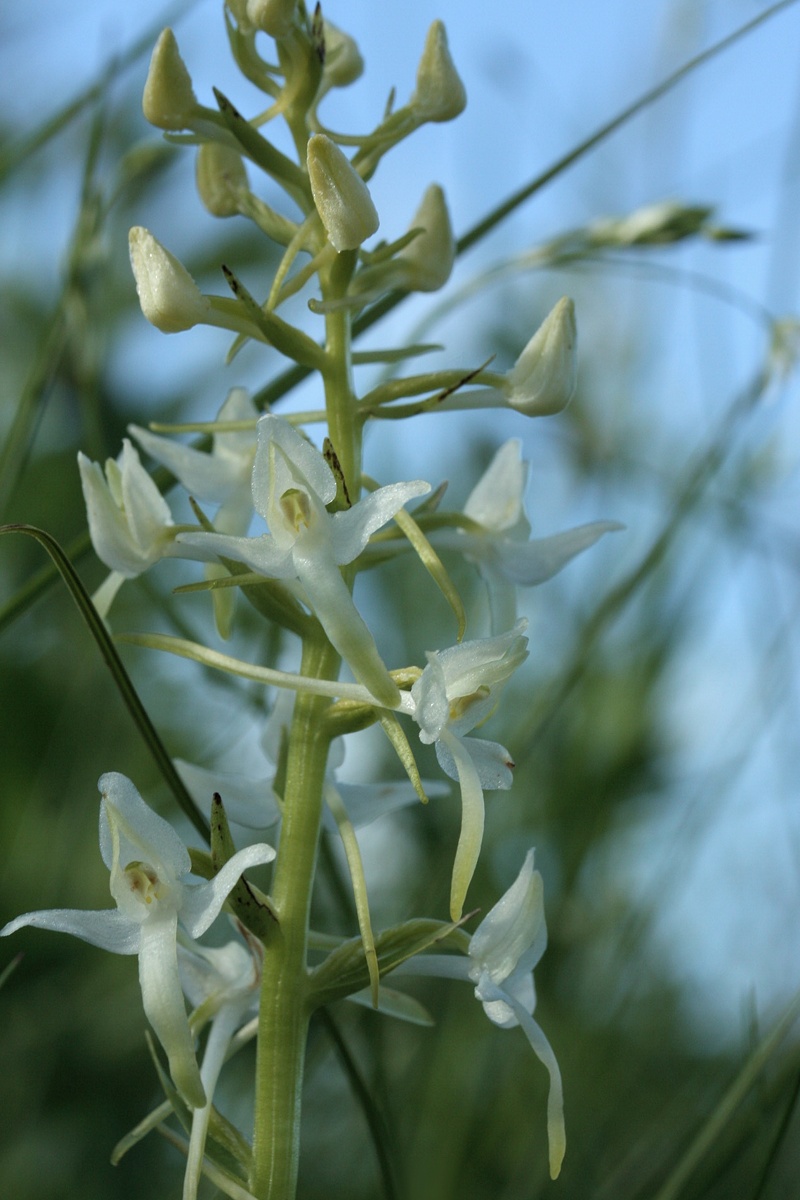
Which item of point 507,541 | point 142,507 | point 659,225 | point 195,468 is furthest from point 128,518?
point 659,225

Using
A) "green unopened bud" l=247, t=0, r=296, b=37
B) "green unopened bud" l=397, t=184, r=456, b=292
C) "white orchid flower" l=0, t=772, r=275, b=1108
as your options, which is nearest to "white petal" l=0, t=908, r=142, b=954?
"white orchid flower" l=0, t=772, r=275, b=1108

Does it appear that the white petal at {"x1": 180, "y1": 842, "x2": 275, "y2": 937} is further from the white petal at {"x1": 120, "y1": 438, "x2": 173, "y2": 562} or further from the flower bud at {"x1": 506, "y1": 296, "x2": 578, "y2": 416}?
the flower bud at {"x1": 506, "y1": 296, "x2": 578, "y2": 416}

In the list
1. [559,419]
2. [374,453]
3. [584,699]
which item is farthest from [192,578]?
[559,419]

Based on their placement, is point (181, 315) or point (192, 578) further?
point (192, 578)

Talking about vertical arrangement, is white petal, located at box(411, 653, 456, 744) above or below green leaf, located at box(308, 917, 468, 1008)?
above

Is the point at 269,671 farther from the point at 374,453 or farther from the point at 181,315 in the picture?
the point at 374,453

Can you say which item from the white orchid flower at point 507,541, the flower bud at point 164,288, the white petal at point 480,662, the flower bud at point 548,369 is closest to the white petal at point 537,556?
the white orchid flower at point 507,541
